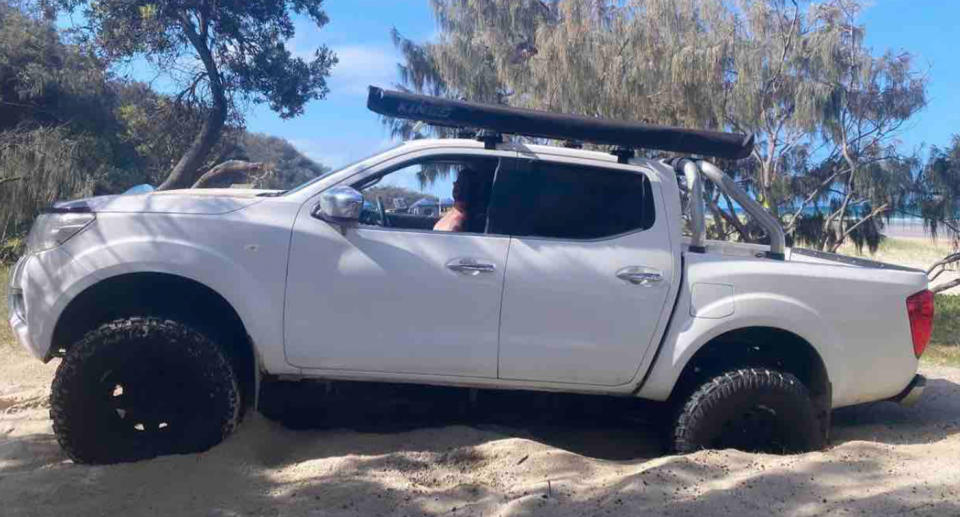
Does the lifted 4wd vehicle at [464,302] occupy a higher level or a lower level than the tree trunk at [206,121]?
lower

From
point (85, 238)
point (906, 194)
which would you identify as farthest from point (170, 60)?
point (906, 194)

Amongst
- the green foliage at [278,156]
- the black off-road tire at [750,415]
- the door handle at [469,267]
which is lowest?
the black off-road tire at [750,415]

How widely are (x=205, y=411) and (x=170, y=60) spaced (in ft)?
36.0

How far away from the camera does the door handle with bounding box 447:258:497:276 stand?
15.2 feet

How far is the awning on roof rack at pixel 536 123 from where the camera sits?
494 cm

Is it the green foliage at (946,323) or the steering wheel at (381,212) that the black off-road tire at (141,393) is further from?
the green foliage at (946,323)

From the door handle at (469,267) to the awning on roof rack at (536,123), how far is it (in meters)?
0.83

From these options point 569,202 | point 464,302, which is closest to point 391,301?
point 464,302

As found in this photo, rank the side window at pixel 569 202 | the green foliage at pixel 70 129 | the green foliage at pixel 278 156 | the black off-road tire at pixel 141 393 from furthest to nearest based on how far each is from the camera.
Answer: the green foliage at pixel 278 156, the green foliage at pixel 70 129, the side window at pixel 569 202, the black off-road tire at pixel 141 393

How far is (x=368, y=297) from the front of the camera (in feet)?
15.0

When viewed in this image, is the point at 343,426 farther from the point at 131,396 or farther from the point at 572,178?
the point at 572,178

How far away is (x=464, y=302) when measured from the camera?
4613mm

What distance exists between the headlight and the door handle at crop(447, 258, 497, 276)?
1.88 m

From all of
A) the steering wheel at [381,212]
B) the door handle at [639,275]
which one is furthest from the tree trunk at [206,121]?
the door handle at [639,275]
